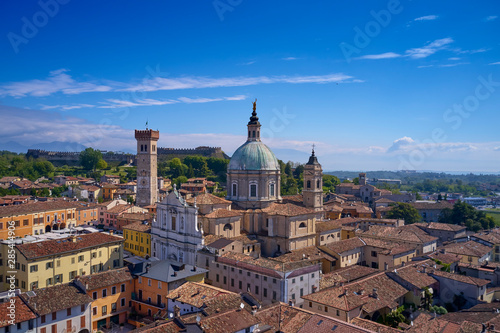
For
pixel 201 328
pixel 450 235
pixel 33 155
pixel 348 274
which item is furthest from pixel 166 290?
pixel 33 155

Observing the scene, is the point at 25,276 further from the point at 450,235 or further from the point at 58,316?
the point at 450,235

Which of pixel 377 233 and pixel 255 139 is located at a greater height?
pixel 255 139

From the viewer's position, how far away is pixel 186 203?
130ft

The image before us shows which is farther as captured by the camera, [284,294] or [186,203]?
[186,203]

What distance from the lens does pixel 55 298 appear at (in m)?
25.8

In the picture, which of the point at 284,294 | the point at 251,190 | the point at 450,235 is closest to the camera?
the point at 284,294

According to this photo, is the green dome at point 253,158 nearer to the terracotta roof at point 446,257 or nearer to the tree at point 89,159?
the terracotta roof at point 446,257

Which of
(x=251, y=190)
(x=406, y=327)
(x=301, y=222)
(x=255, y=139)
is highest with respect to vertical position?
(x=255, y=139)

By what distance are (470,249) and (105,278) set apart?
125 feet

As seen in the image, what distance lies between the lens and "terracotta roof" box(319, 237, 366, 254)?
41.4 meters

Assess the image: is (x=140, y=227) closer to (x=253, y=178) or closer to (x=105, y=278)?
(x=253, y=178)

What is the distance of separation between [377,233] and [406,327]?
24.6 meters

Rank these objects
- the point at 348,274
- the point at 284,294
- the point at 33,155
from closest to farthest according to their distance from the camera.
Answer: the point at 284,294, the point at 348,274, the point at 33,155

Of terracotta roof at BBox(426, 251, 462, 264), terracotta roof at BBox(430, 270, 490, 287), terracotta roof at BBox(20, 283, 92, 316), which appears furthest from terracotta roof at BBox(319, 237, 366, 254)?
terracotta roof at BBox(20, 283, 92, 316)
